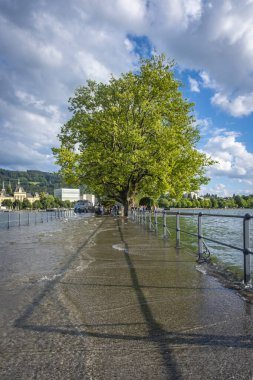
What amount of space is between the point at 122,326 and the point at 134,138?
26.7 metres

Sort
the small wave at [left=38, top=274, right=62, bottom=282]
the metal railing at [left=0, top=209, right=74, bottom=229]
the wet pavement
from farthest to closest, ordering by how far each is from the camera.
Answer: the metal railing at [left=0, top=209, right=74, bottom=229] < the small wave at [left=38, top=274, right=62, bottom=282] < the wet pavement

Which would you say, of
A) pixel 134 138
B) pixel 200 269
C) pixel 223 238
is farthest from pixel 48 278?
pixel 134 138

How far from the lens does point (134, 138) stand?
29922 mm

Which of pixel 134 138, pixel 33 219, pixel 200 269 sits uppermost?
pixel 134 138

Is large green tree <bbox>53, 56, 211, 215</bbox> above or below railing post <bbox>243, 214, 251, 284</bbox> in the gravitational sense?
above

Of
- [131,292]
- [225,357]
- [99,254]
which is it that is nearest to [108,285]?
[131,292]

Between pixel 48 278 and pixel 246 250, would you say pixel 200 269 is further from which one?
pixel 48 278

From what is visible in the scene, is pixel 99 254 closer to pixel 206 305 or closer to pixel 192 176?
pixel 206 305

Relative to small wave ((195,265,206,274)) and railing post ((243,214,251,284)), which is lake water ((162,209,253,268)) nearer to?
railing post ((243,214,251,284))

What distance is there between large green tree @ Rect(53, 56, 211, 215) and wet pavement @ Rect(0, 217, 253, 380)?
913 inches

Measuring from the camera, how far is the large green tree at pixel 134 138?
30.7 meters

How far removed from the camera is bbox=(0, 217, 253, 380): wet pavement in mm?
2895

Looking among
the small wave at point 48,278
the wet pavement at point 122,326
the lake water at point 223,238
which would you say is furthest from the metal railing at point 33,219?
the wet pavement at point 122,326

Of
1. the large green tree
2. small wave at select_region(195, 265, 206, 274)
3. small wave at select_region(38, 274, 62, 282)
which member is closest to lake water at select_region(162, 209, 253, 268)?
small wave at select_region(195, 265, 206, 274)
